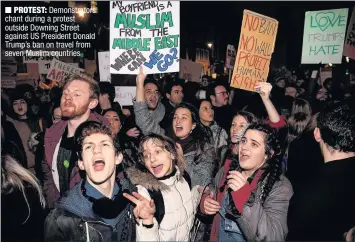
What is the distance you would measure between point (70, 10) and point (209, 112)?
105 inches

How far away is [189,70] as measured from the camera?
10.2 metres

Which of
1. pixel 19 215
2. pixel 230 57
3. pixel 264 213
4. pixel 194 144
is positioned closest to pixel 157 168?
pixel 264 213

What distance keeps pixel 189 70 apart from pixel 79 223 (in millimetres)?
7501

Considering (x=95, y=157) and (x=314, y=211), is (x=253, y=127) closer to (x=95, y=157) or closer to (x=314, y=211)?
(x=314, y=211)

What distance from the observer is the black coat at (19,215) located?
3154 mm

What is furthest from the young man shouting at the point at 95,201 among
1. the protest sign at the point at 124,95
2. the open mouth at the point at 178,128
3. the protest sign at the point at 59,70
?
the protest sign at the point at 59,70

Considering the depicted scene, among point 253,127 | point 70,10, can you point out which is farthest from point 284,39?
point 253,127

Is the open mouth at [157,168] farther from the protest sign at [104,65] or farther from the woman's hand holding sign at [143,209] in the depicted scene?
the protest sign at [104,65]

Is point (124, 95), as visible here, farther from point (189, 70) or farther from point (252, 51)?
point (189, 70)

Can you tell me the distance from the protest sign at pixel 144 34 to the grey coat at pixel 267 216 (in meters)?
2.39

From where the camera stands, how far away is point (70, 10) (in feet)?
21.8

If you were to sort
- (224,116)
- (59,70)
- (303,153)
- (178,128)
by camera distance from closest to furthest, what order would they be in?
(303,153) < (178,128) < (224,116) < (59,70)

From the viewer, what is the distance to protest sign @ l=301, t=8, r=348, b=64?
7.07m

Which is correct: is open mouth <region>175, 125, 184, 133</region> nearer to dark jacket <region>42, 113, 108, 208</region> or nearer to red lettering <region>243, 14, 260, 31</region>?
dark jacket <region>42, 113, 108, 208</region>
